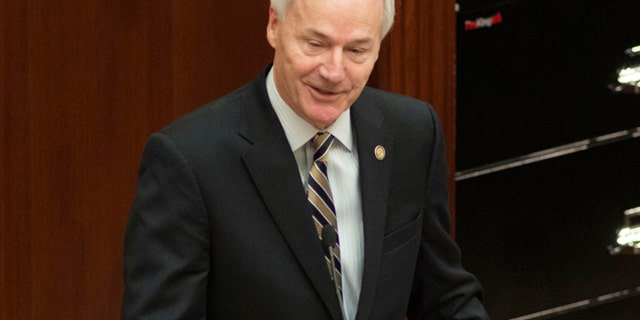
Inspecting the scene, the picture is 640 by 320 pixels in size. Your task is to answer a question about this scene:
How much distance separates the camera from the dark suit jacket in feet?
6.86

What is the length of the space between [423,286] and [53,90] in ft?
3.20

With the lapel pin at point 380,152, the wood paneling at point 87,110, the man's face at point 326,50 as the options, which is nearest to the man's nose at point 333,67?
the man's face at point 326,50

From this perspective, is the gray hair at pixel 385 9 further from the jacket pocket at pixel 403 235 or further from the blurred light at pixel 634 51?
the blurred light at pixel 634 51

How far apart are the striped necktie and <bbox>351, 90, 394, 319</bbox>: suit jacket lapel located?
0.17 ft

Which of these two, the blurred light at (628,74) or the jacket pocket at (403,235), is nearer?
the jacket pocket at (403,235)

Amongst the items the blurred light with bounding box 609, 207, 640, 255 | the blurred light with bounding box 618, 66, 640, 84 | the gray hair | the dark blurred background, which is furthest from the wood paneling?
the blurred light with bounding box 609, 207, 640, 255

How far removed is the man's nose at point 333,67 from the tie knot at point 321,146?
6.4 inches

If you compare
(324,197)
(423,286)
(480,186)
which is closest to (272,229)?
(324,197)

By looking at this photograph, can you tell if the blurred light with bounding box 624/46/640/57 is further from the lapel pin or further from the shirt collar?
the shirt collar

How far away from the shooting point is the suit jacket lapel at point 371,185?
86.8 inches

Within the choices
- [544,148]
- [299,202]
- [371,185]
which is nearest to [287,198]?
[299,202]

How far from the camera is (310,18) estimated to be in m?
2.06

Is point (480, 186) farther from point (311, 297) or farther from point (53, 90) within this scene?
point (311, 297)

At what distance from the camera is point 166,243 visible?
6.84 feet
